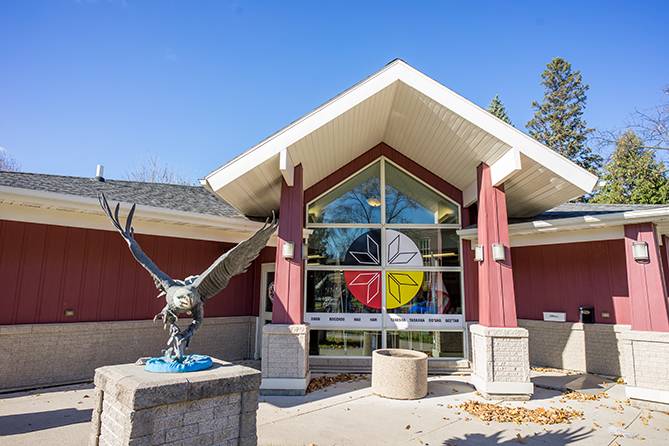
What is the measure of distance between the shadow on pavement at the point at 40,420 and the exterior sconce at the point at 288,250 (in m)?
3.54

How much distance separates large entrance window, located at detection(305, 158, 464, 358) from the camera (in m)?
8.45

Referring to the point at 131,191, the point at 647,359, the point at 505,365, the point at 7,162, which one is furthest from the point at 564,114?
the point at 7,162

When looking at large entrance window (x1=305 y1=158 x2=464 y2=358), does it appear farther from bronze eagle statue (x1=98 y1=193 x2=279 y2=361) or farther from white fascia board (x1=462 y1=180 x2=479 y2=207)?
bronze eagle statue (x1=98 y1=193 x2=279 y2=361)

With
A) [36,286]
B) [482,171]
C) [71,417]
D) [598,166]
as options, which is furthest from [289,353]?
[598,166]

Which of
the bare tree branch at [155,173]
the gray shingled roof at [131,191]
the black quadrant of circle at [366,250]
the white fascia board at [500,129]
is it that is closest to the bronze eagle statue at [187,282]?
the white fascia board at [500,129]

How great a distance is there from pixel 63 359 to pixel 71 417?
2.03m

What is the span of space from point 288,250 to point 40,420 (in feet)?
13.1

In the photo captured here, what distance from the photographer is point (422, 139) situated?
8125mm

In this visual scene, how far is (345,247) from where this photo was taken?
29.0 ft

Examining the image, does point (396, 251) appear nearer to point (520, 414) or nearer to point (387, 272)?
point (387, 272)

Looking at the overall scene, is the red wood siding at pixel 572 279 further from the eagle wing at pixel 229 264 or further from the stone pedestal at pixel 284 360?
the eagle wing at pixel 229 264

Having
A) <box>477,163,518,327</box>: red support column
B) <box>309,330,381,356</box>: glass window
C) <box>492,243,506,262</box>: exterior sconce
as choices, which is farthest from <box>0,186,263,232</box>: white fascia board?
<box>492,243,506,262</box>: exterior sconce

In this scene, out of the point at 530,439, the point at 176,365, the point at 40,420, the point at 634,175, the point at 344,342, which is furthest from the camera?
the point at 634,175

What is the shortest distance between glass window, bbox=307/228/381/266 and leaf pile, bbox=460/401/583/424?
12.3ft
